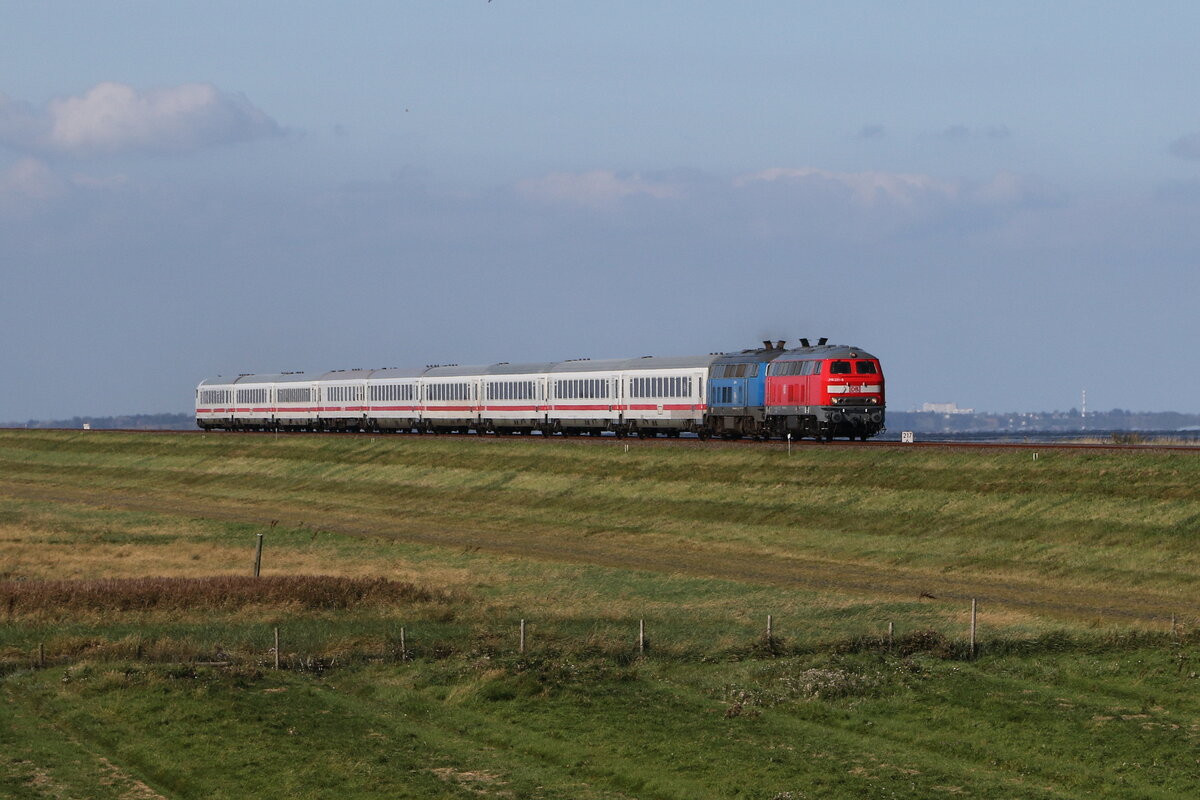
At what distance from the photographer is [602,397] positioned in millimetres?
86938

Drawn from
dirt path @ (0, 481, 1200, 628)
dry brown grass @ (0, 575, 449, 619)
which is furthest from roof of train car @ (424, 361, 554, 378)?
dry brown grass @ (0, 575, 449, 619)

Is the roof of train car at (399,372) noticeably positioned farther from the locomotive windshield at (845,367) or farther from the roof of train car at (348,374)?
the locomotive windshield at (845,367)

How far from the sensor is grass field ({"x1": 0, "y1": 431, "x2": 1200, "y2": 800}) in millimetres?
28672

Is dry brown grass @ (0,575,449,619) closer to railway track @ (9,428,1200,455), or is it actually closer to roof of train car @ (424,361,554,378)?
railway track @ (9,428,1200,455)

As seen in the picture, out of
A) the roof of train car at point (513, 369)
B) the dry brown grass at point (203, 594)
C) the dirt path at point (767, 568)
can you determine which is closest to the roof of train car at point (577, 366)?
the roof of train car at point (513, 369)

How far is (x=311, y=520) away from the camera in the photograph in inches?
2982

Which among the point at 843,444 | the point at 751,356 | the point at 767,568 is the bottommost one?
the point at 767,568

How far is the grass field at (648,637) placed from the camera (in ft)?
94.1

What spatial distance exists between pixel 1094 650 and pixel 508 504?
41.7m

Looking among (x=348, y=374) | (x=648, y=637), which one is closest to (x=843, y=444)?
(x=648, y=637)

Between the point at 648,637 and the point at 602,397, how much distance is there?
46.3 m

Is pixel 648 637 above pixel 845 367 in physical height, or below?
below

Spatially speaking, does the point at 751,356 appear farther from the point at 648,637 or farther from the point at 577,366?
the point at 648,637

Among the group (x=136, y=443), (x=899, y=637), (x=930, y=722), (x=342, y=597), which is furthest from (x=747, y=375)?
(x=136, y=443)
